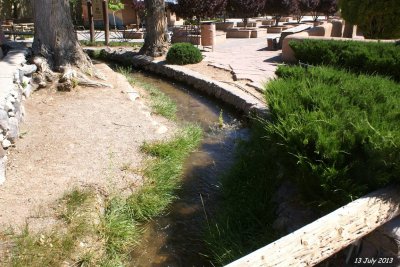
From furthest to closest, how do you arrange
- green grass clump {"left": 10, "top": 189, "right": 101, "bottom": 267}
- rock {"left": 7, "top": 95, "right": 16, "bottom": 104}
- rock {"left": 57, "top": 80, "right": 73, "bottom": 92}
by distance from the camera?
rock {"left": 57, "top": 80, "right": 73, "bottom": 92}, rock {"left": 7, "top": 95, "right": 16, "bottom": 104}, green grass clump {"left": 10, "top": 189, "right": 101, "bottom": 267}

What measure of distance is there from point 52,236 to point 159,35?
35.0ft

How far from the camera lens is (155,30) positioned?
12844 millimetres

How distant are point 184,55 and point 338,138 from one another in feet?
29.0

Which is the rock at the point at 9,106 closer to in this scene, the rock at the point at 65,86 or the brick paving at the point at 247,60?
the rock at the point at 65,86

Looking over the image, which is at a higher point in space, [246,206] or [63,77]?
[63,77]

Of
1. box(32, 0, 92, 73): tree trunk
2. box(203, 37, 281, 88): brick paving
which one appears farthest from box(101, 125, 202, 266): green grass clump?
box(32, 0, 92, 73): tree trunk

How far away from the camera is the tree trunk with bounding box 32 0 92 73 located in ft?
26.4

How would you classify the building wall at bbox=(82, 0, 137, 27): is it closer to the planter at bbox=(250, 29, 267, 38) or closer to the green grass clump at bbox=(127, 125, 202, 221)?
the planter at bbox=(250, 29, 267, 38)

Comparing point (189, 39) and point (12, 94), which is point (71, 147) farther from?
point (189, 39)

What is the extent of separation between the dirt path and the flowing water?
0.67m

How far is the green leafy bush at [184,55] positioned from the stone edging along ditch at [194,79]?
1.06ft

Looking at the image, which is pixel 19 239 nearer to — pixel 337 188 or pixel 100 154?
pixel 100 154

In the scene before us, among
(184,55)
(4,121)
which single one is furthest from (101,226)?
(184,55)

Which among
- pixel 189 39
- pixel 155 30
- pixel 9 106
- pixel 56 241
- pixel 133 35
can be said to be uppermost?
pixel 155 30
